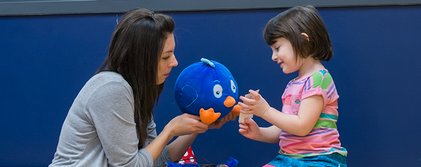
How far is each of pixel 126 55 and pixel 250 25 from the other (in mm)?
701

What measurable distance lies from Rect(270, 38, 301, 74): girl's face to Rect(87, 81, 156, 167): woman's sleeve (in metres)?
0.47

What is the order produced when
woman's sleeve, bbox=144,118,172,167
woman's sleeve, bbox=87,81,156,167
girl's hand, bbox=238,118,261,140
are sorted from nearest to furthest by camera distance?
woman's sleeve, bbox=87,81,156,167 → girl's hand, bbox=238,118,261,140 → woman's sleeve, bbox=144,118,172,167

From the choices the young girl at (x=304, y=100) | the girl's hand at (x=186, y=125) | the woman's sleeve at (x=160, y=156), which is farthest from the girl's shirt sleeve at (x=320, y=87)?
the woman's sleeve at (x=160, y=156)

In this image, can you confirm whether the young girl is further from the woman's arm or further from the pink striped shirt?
the woman's arm

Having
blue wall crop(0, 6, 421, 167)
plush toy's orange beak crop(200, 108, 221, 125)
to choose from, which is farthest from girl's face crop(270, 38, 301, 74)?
blue wall crop(0, 6, 421, 167)

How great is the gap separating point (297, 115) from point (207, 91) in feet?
0.91

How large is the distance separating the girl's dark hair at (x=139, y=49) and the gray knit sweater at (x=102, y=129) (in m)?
0.04

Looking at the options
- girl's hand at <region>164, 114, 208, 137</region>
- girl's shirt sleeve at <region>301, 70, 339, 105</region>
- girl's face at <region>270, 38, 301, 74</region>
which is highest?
girl's face at <region>270, 38, 301, 74</region>

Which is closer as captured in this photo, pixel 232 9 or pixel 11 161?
pixel 232 9

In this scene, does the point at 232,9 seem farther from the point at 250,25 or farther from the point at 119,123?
the point at 119,123

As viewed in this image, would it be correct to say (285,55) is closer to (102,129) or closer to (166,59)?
(166,59)

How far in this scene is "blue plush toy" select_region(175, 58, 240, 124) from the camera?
1.53 m

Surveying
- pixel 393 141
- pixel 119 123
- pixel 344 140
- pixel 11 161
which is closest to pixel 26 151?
pixel 11 161

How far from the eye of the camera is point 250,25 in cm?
202
